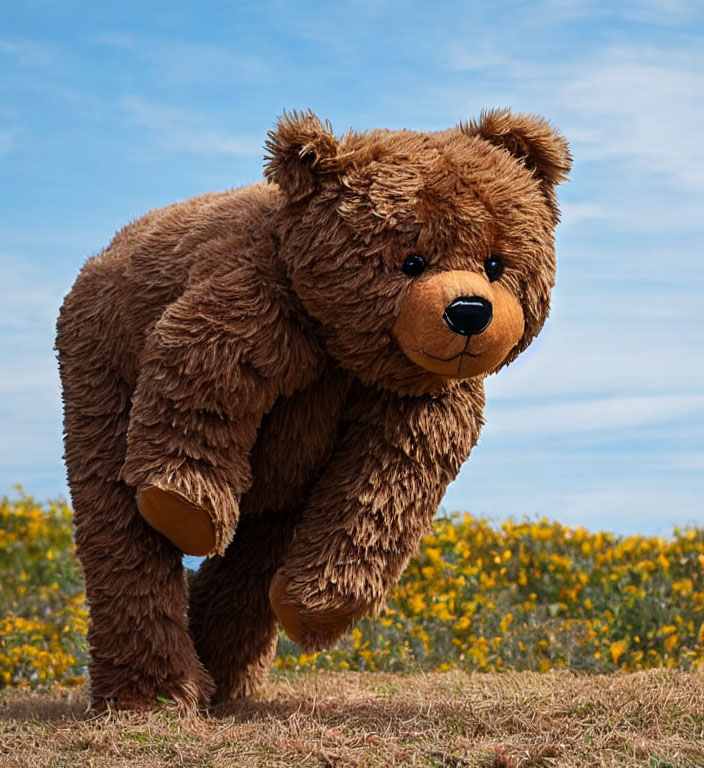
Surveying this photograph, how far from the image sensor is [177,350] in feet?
10.8

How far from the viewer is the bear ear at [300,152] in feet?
10.4

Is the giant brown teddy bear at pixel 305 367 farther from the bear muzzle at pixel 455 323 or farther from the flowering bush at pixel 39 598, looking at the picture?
the flowering bush at pixel 39 598

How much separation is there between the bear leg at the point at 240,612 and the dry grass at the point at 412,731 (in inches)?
7.6

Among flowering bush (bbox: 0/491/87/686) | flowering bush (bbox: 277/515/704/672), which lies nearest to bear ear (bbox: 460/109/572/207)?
flowering bush (bbox: 277/515/704/672)

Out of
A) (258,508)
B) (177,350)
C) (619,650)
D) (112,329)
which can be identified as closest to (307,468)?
(258,508)

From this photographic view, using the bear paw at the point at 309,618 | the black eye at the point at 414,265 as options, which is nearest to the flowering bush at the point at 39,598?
the bear paw at the point at 309,618

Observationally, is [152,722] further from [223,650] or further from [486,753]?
[486,753]

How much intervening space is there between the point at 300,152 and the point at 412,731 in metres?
1.74

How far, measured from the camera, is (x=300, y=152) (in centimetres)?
316

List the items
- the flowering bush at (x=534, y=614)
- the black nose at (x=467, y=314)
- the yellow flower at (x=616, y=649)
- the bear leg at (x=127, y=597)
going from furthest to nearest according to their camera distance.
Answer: the flowering bush at (x=534, y=614) < the yellow flower at (x=616, y=649) < the bear leg at (x=127, y=597) < the black nose at (x=467, y=314)

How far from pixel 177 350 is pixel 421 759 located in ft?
4.50

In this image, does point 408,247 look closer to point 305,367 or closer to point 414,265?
point 414,265

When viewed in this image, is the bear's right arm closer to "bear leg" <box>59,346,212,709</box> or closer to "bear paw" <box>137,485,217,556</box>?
"bear paw" <box>137,485,217,556</box>

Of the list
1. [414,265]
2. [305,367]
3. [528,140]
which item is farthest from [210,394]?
[528,140]
